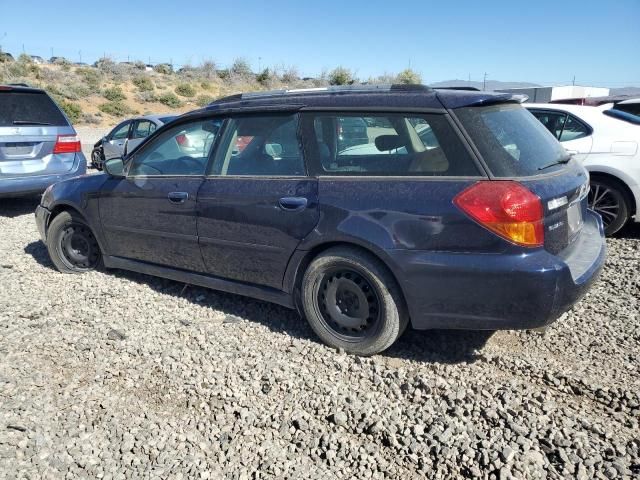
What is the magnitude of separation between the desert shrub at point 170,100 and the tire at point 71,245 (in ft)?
119

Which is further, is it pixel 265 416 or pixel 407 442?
pixel 265 416

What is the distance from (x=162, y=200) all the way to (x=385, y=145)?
1.94m

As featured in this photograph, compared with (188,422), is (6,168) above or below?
above

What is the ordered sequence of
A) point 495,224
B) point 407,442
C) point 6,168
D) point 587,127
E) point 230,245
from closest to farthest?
1. point 407,442
2. point 495,224
3. point 230,245
4. point 587,127
5. point 6,168

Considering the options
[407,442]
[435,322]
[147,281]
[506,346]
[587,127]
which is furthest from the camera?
[587,127]

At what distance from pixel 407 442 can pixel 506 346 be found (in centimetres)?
130

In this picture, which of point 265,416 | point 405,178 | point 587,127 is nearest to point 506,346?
point 405,178

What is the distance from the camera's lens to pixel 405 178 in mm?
3176

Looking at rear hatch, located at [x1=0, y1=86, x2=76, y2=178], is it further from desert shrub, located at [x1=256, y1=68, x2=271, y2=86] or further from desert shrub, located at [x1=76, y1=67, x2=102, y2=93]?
desert shrub, located at [x1=256, y1=68, x2=271, y2=86]

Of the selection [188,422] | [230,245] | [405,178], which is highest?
[405,178]

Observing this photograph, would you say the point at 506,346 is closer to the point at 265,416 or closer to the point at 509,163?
the point at 509,163

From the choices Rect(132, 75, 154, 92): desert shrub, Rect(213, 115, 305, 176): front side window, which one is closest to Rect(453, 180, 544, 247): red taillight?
Rect(213, 115, 305, 176): front side window

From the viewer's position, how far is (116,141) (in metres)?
13.9

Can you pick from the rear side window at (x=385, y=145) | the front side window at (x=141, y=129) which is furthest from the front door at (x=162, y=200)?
the front side window at (x=141, y=129)
